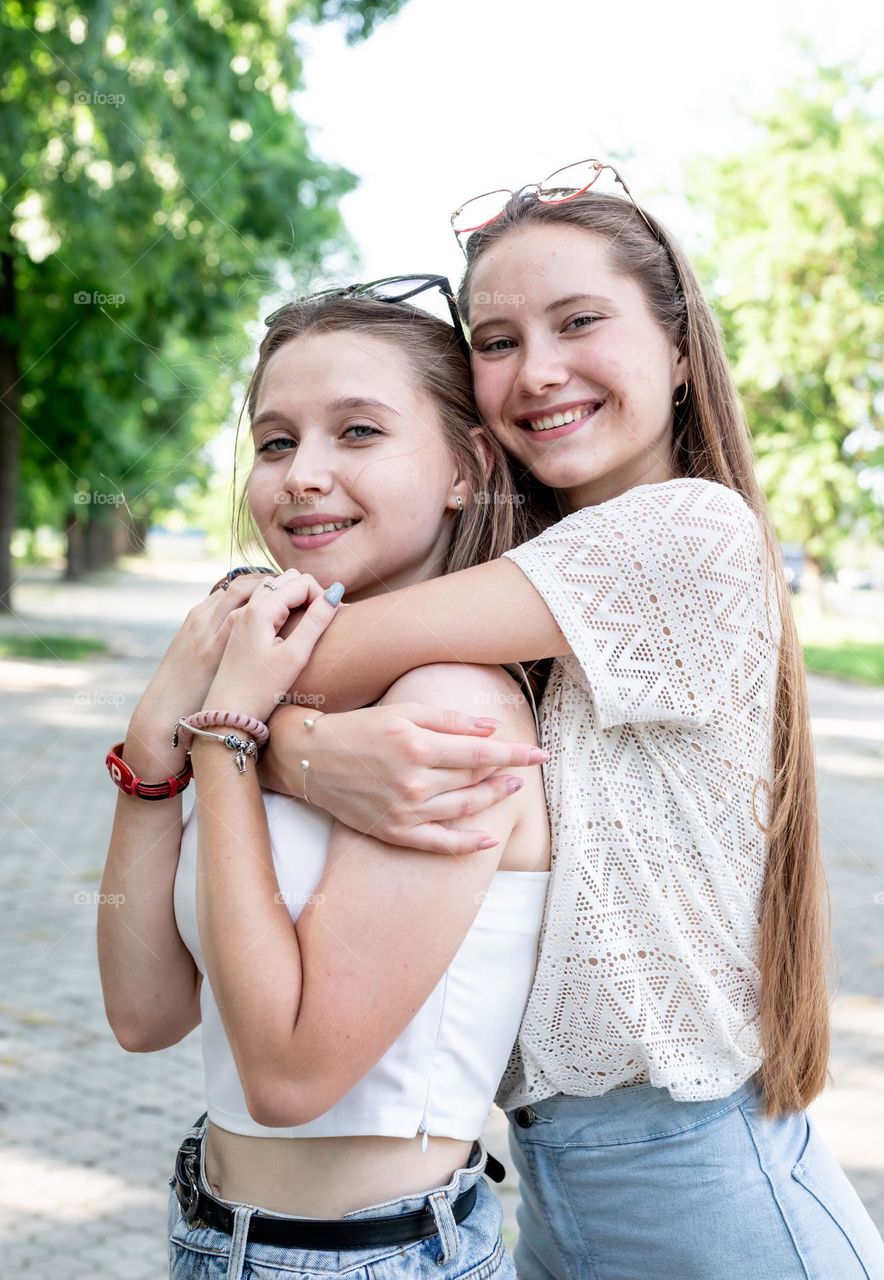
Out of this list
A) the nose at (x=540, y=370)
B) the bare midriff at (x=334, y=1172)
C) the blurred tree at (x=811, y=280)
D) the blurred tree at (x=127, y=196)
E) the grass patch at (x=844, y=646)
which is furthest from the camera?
the blurred tree at (x=811, y=280)

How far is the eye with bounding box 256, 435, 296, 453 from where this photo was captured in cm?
186

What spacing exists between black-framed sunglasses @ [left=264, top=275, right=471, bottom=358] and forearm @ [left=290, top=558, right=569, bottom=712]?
0.51 m

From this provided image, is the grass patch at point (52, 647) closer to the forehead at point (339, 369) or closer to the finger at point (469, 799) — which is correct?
the forehead at point (339, 369)

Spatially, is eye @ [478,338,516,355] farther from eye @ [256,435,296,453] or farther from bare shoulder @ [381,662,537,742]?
bare shoulder @ [381,662,537,742]

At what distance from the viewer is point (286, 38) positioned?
591 inches

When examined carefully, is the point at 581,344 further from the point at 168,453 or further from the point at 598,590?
the point at 168,453

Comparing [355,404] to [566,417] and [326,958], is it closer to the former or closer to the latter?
[566,417]

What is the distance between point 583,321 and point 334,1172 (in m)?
1.19

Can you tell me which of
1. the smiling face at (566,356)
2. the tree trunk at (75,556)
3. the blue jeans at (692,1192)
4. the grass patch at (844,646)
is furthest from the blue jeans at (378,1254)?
the tree trunk at (75,556)

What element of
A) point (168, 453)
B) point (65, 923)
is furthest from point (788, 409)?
point (65, 923)

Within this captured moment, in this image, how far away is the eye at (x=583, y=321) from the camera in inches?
74.1

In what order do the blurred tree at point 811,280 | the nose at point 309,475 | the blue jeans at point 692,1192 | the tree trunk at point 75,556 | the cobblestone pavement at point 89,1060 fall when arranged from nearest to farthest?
the blue jeans at point 692,1192, the nose at point 309,475, the cobblestone pavement at point 89,1060, the blurred tree at point 811,280, the tree trunk at point 75,556

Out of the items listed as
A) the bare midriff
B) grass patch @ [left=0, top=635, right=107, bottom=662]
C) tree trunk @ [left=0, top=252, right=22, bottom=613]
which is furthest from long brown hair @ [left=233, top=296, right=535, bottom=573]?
tree trunk @ [left=0, top=252, right=22, bottom=613]

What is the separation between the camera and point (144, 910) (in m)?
1.76
